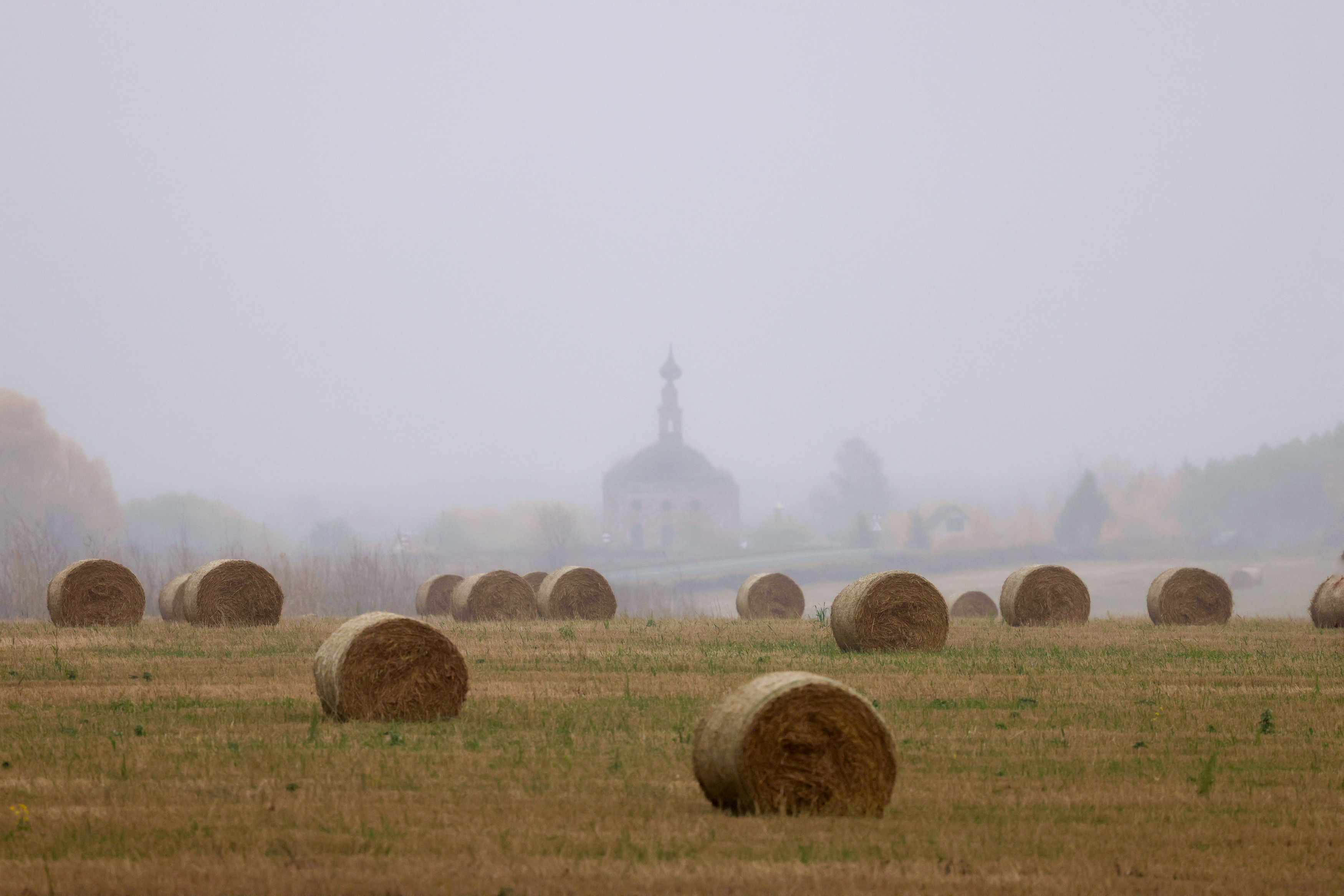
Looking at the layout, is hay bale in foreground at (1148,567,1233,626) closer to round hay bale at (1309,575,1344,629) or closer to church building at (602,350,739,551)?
round hay bale at (1309,575,1344,629)

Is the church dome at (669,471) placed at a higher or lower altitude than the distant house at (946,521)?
higher

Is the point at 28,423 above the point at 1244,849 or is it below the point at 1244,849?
above

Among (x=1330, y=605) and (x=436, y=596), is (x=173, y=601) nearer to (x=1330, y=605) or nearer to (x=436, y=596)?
(x=436, y=596)

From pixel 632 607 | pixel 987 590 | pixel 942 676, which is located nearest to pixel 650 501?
pixel 987 590

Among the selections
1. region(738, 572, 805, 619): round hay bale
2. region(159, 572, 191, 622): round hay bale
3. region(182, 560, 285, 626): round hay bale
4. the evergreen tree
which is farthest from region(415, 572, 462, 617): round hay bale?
the evergreen tree

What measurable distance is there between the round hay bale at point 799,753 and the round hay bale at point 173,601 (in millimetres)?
20075

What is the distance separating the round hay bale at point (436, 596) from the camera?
1453 inches

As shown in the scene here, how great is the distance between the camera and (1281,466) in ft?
403

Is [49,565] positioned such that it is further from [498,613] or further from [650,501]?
[650,501]

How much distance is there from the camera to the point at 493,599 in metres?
31.4

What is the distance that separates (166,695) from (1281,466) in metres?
121

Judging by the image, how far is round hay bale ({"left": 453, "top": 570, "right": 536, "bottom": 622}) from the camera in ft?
102

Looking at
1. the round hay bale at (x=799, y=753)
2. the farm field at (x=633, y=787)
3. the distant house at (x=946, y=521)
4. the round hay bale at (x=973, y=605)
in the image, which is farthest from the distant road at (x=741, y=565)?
the round hay bale at (x=799, y=753)

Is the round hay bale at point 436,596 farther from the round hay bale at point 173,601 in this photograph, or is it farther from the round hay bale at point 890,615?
the round hay bale at point 890,615
